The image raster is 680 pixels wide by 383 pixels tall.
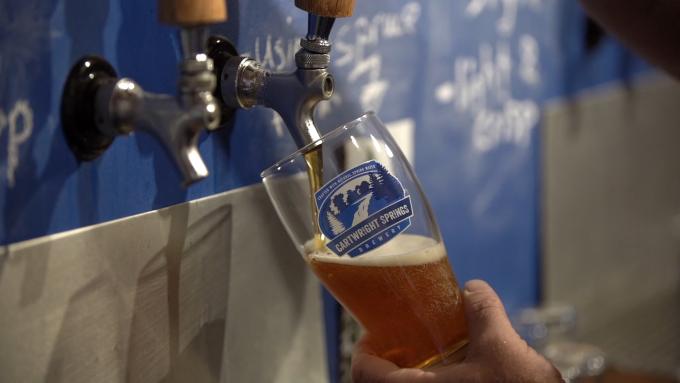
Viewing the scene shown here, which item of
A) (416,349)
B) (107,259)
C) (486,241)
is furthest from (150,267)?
(486,241)

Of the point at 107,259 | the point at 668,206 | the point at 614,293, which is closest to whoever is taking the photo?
the point at 107,259

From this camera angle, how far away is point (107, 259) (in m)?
0.80

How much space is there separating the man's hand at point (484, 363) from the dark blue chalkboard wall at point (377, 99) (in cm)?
27

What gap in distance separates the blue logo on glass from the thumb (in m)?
0.12

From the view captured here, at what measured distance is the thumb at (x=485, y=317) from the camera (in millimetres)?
811

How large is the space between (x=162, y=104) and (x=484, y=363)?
0.37m

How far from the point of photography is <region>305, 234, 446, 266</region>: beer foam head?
0.78 metres

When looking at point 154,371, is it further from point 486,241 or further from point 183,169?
point 486,241

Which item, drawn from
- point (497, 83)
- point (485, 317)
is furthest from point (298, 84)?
point (497, 83)

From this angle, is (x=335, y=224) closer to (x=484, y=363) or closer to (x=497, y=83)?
(x=484, y=363)

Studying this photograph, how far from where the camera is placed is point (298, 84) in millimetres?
802

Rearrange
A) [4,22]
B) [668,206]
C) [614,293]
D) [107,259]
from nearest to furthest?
[4,22]
[107,259]
[614,293]
[668,206]

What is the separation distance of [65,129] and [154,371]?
26 cm

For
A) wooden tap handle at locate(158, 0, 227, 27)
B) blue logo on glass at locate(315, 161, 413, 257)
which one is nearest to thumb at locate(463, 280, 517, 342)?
blue logo on glass at locate(315, 161, 413, 257)
